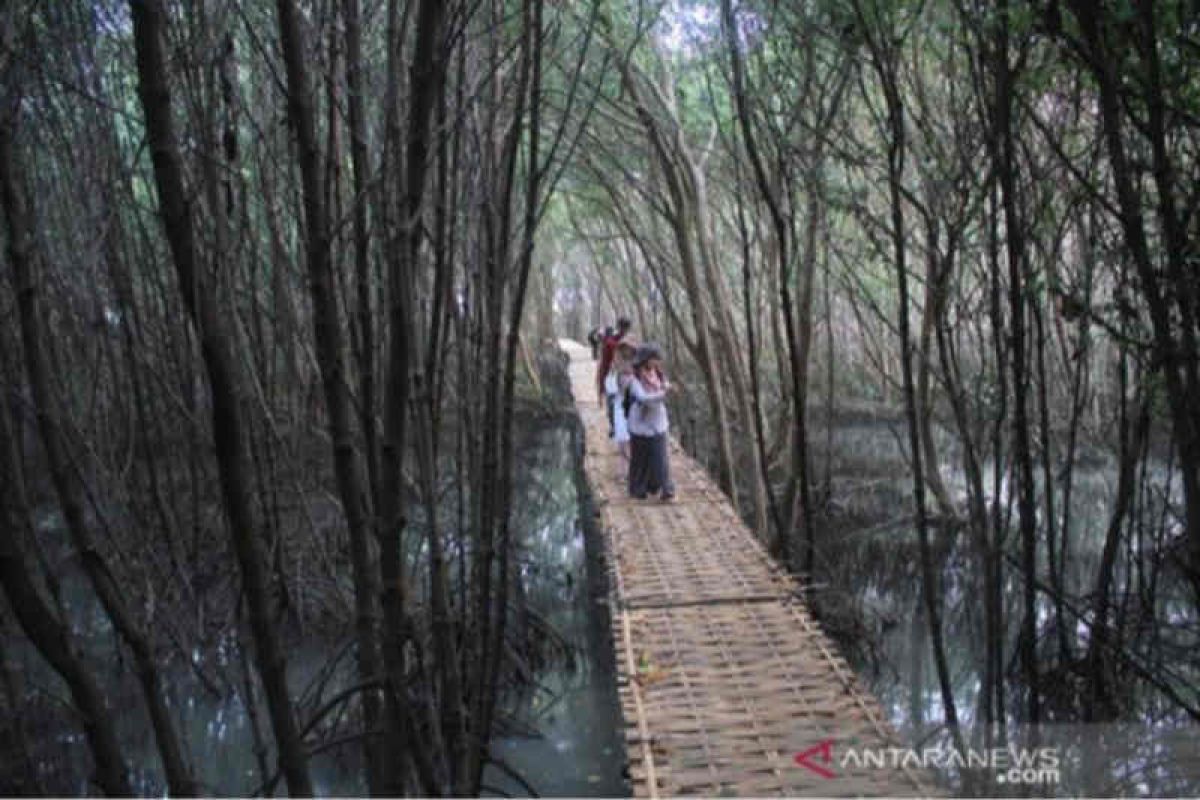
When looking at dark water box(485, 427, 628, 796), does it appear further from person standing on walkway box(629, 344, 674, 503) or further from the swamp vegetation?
person standing on walkway box(629, 344, 674, 503)

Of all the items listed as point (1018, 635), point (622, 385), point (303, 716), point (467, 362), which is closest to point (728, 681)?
point (467, 362)

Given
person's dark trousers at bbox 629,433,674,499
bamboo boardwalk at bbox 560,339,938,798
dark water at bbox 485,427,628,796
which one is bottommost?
dark water at bbox 485,427,628,796

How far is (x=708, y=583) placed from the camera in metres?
4.78

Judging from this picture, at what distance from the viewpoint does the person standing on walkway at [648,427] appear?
6.41 m

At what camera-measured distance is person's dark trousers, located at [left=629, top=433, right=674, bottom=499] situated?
21.8ft

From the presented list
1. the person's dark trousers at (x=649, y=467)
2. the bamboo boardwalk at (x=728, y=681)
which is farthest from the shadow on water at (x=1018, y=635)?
the person's dark trousers at (x=649, y=467)

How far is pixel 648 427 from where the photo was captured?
6.47m

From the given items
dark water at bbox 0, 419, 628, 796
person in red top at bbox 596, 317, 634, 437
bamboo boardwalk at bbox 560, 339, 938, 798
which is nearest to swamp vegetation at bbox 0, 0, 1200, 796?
dark water at bbox 0, 419, 628, 796

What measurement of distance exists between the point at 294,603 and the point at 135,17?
18.3 feet

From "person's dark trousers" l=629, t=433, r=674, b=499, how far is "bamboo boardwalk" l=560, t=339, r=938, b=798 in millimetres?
871

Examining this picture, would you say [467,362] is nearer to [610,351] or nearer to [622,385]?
[622,385]

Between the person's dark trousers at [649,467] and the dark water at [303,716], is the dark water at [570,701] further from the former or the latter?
the person's dark trousers at [649,467]

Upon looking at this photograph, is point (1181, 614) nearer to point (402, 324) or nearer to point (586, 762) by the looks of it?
point (586, 762)

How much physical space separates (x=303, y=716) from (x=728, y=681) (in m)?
1.79
